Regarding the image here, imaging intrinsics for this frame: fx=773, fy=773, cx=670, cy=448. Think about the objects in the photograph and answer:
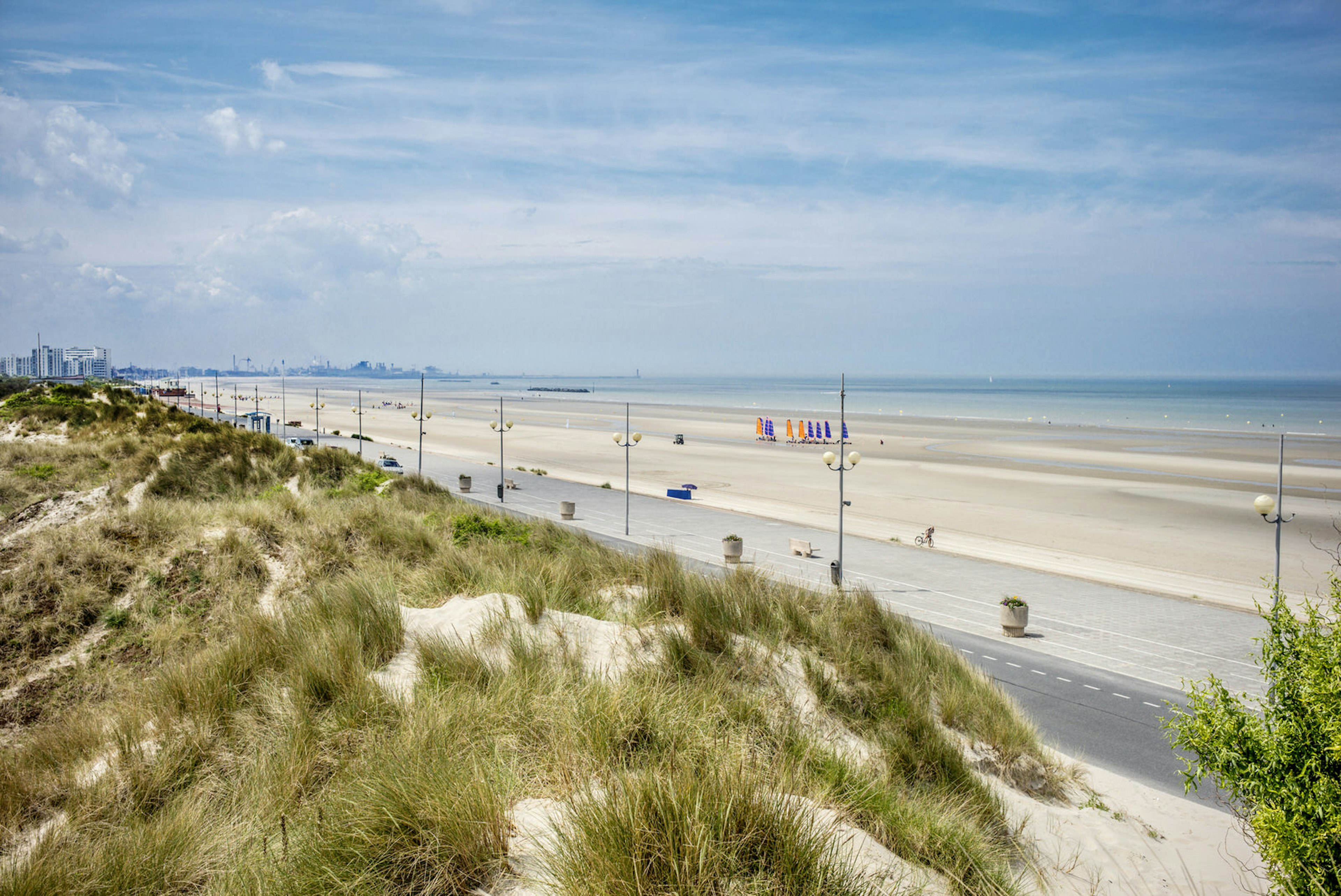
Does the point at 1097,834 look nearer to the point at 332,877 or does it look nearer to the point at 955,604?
the point at 332,877

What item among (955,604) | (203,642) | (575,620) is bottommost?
(955,604)

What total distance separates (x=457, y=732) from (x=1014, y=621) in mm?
12699

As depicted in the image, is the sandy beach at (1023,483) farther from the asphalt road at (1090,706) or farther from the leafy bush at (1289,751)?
the leafy bush at (1289,751)

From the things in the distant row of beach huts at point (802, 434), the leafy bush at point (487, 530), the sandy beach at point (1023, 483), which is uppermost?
the leafy bush at point (487, 530)

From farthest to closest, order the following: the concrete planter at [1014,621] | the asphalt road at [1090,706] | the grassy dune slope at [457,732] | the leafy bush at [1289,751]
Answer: the concrete planter at [1014,621] < the asphalt road at [1090,706] < the leafy bush at [1289,751] < the grassy dune slope at [457,732]

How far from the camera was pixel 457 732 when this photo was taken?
491 cm

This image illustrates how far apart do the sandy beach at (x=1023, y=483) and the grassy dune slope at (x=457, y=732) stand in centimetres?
940

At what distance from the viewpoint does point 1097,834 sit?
6.86m

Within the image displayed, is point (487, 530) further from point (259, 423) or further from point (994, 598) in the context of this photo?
point (259, 423)

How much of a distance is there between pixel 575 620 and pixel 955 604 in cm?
1179

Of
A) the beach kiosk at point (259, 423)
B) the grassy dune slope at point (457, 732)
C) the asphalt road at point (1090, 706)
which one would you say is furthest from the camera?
the beach kiosk at point (259, 423)

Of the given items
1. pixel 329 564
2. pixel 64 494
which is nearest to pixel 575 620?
pixel 329 564

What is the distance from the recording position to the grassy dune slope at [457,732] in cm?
361

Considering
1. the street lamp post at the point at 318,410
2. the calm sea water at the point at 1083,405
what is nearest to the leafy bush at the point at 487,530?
the street lamp post at the point at 318,410
